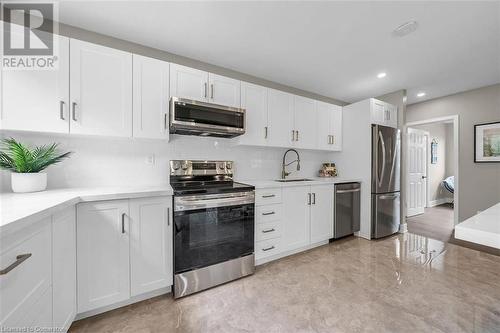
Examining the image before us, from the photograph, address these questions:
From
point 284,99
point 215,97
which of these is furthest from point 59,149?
point 284,99

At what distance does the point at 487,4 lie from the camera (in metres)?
1.63

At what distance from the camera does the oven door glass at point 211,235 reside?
1799mm

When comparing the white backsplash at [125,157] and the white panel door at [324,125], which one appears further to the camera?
the white panel door at [324,125]

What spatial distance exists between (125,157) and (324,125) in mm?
2915

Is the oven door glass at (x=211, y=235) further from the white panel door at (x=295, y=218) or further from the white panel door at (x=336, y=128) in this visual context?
the white panel door at (x=336, y=128)

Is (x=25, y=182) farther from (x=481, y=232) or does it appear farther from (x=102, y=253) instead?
(x=481, y=232)

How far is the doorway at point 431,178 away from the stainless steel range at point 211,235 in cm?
327

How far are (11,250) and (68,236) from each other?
1.92 feet

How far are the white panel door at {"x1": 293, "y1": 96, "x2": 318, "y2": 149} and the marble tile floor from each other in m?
1.67

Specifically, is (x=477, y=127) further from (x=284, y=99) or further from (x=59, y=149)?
(x=59, y=149)

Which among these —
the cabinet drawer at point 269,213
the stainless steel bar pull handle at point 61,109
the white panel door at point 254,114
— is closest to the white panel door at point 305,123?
the white panel door at point 254,114

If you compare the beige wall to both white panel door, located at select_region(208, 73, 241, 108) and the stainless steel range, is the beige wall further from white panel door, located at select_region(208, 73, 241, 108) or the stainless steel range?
white panel door, located at select_region(208, 73, 241, 108)

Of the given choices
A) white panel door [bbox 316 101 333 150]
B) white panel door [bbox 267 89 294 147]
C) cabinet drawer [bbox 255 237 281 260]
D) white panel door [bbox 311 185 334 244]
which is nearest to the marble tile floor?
cabinet drawer [bbox 255 237 281 260]

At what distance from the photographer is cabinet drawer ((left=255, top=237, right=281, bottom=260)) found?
2.33 m
